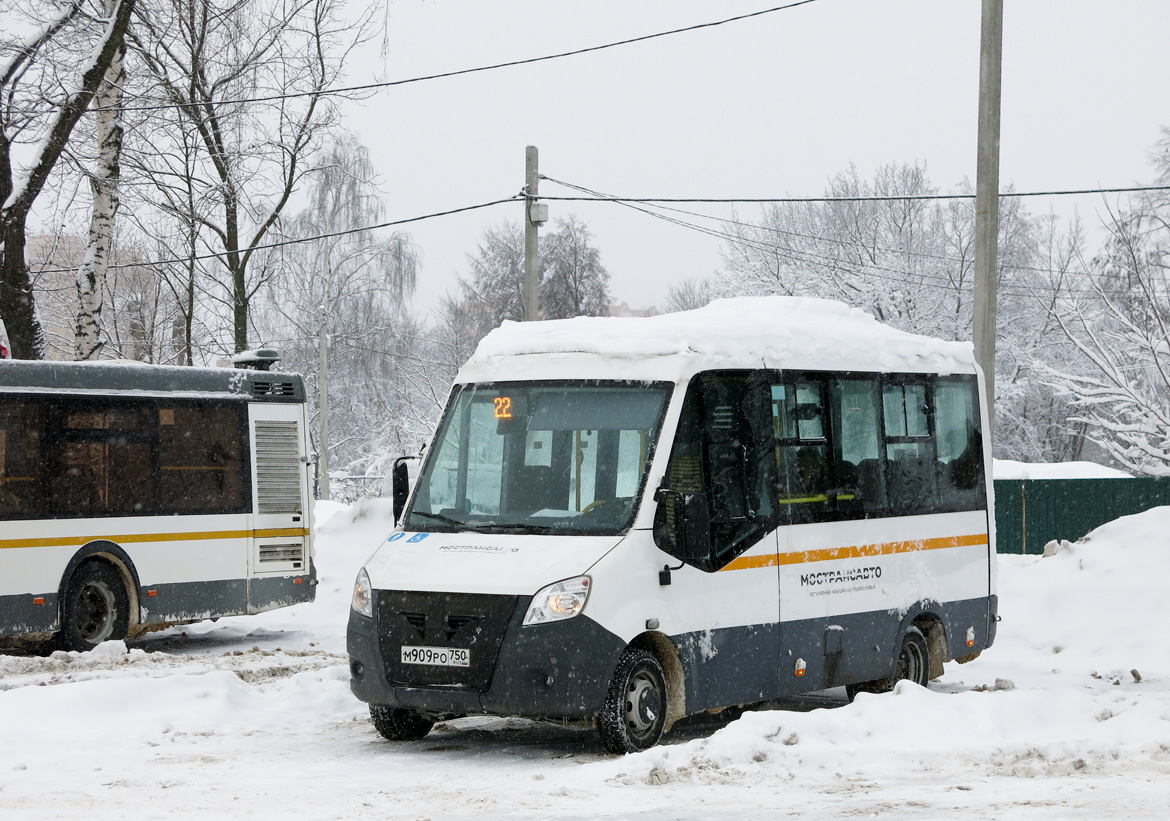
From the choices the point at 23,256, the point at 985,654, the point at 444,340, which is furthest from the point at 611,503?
the point at 444,340

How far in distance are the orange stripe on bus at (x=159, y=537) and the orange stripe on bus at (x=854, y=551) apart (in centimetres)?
763

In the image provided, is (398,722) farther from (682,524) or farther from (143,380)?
(143,380)

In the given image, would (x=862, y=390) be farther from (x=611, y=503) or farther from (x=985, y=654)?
(x=985, y=654)

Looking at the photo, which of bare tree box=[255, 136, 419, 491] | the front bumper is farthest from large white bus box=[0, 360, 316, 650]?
bare tree box=[255, 136, 419, 491]

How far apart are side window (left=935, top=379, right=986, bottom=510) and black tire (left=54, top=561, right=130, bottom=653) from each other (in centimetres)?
812

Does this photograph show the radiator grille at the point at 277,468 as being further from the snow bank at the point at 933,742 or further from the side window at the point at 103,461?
the snow bank at the point at 933,742

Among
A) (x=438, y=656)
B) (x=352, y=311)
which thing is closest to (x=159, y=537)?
(x=438, y=656)

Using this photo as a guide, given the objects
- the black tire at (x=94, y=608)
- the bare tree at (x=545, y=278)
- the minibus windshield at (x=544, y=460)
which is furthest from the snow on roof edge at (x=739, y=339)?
the bare tree at (x=545, y=278)

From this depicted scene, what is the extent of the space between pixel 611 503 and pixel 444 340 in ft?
175

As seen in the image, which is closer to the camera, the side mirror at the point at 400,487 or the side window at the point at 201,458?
the side mirror at the point at 400,487

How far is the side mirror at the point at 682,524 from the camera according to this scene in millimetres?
8992

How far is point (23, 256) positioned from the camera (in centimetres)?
1991

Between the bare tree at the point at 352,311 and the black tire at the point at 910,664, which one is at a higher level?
the bare tree at the point at 352,311

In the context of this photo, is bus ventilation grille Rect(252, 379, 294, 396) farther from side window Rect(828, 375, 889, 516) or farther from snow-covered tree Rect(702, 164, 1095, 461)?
snow-covered tree Rect(702, 164, 1095, 461)
